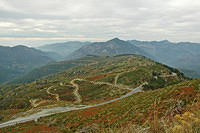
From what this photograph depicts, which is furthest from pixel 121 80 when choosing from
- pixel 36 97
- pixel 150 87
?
pixel 36 97

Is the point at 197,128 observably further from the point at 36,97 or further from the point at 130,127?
the point at 36,97

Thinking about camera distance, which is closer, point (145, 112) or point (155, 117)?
point (155, 117)

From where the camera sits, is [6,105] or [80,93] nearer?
[6,105]

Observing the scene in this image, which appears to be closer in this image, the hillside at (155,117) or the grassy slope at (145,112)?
the hillside at (155,117)

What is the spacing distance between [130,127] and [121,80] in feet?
378

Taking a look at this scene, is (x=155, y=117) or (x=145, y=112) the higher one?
(x=155, y=117)

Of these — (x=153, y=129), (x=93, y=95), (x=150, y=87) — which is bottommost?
(x=93, y=95)

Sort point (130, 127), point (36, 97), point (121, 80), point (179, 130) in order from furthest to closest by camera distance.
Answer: point (121, 80) → point (36, 97) → point (130, 127) → point (179, 130)

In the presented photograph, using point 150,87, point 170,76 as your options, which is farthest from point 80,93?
point 170,76

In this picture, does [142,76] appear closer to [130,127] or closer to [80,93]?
[80,93]

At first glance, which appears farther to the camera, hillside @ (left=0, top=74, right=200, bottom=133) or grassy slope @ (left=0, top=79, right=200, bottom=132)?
grassy slope @ (left=0, top=79, right=200, bottom=132)

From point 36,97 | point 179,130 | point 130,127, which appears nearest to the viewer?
point 179,130

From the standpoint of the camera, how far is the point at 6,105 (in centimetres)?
9688

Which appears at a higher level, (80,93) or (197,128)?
(197,128)
